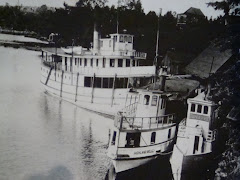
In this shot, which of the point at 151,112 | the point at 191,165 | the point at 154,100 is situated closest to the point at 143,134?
the point at 151,112

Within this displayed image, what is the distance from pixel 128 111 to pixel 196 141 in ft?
16.2

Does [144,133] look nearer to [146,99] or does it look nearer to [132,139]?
[132,139]

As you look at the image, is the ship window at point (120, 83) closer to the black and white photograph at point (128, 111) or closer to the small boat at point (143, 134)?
the black and white photograph at point (128, 111)

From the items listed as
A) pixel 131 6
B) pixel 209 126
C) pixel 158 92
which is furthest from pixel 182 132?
pixel 131 6

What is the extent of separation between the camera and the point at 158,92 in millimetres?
14148

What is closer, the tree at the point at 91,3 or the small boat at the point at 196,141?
the small boat at the point at 196,141

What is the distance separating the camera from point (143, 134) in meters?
13.5

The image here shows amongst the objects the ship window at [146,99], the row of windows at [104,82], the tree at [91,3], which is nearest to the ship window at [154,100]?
the ship window at [146,99]

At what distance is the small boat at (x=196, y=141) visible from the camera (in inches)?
498

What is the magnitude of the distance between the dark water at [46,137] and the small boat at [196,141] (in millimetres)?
3917

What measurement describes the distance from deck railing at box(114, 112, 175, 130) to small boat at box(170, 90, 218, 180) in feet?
3.74

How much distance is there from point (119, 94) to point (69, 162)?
877 cm

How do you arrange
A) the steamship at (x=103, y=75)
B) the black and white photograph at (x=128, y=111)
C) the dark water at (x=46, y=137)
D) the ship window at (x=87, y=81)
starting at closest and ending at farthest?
the black and white photograph at (x=128, y=111)
the dark water at (x=46, y=137)
the steamship at (x=103, y=75)
the ship window at (x=87, y=81)

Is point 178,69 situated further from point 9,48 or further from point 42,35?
point 42,35
